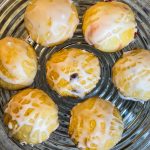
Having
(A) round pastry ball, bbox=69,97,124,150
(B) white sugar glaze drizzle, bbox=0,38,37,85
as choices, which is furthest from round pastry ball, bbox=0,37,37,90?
(A) round pastry ball, bbox=69,97,124,150

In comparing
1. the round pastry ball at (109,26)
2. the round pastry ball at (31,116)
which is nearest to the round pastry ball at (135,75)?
the round pastry ball at (109,26)

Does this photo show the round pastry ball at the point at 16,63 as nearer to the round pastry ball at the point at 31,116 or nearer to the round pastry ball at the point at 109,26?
the round pastry ball at the point at 31,116

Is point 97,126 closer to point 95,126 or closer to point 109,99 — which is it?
point 95,126

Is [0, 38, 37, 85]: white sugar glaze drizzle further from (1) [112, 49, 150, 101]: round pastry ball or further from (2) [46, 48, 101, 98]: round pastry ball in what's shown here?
(1) [112, 49, 150, 101]: round pastry ball

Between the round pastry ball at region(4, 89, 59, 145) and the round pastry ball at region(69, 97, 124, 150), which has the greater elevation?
the round pastry ball at region(4, 89, 59, 145)

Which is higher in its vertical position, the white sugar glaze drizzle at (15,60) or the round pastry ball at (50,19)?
the round pastry ball at (50,19)

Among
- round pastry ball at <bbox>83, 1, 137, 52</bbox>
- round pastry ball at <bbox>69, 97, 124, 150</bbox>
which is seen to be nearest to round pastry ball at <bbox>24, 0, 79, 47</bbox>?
round pastry ball at <bbox>83, 1, 137, 52</bbox>

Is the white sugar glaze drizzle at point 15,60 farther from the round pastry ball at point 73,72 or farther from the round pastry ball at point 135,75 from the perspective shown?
the round pastry ball at point 135,75
